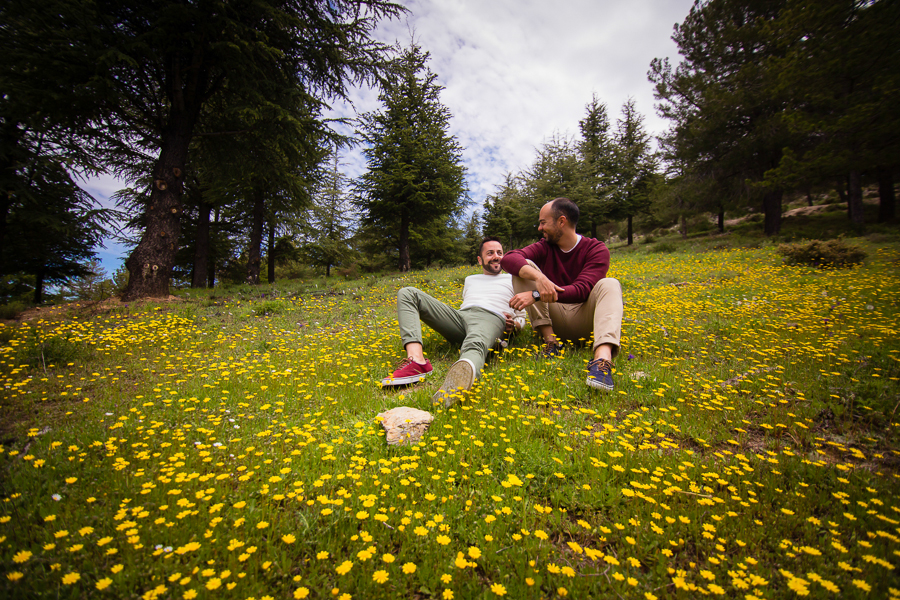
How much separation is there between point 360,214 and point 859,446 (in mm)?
18465

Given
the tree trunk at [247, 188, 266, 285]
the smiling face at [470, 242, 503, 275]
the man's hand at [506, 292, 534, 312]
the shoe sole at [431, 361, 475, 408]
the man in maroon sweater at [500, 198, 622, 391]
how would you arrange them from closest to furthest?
1. the shoe sole at [431, 361, 475, 408]
2. the man in maroon sweater at [500, 198, 622, 391]
3. the man's hand at [506, 292, 534, 312]
4. the smiling face at [470, 242, 503, 275]
5. the tree trunk at [247, 188, 266, 285]

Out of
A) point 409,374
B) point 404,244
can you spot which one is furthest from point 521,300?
point 404,244

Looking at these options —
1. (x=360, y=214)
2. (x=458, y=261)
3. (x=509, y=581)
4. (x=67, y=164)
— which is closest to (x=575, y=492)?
(x=509, y=581)

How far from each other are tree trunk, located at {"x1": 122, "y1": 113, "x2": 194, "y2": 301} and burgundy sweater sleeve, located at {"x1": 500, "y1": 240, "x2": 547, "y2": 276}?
8771mm

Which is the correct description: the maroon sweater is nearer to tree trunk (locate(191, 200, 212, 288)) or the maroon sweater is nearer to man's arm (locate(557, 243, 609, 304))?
man's arm (locate(557, 243, 609, 304))

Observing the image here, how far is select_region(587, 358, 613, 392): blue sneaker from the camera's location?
3.01 metres

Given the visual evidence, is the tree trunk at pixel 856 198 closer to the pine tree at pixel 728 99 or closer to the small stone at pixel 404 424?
the pine tree at pixel 728 99

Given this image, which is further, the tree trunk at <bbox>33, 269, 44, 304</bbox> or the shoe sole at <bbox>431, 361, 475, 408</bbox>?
the tree trunk at <bbox>33, 269, 44, 304</bbox>

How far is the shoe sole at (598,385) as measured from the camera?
2.99 m

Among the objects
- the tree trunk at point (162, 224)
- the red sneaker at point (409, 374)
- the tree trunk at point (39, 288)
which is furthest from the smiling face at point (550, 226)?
the tree trunk at point (39, 288)

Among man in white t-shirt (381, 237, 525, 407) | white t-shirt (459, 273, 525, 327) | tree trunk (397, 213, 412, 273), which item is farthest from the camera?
tree trunk (397, 213, 412, 273)

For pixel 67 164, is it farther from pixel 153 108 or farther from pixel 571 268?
pixel 571 268

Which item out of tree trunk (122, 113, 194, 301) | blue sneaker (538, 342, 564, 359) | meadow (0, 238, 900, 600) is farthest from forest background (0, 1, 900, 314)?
blue sneaker (538, 342, 564, 359)

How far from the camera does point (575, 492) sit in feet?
6.23
